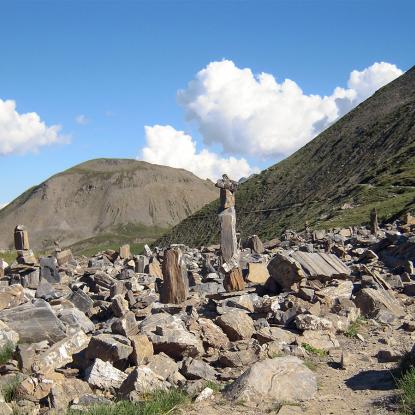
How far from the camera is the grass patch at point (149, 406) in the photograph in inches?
235

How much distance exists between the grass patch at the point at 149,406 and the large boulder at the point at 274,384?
651mm

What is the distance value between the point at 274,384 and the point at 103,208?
599ft

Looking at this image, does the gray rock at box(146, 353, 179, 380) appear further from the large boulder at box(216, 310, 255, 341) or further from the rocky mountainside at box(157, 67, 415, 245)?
the rocky mountainside at box(157, 67, 415, 245)

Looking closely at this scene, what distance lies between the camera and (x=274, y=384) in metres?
6.66

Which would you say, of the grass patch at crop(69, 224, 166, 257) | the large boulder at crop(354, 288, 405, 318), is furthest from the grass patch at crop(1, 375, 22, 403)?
the grass patch at crop(69, 224, 166, 257)

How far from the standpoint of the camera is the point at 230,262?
1673 cm

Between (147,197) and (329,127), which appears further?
(147,197)

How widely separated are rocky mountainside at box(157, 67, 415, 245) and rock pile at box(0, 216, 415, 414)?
23116 millimetres

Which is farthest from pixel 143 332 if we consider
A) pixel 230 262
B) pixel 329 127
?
pixel 329 127

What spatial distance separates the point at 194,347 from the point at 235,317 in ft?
4.13

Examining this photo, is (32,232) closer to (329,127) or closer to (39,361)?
(329,127)

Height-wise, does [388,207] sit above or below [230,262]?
above

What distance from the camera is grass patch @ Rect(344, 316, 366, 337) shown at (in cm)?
945

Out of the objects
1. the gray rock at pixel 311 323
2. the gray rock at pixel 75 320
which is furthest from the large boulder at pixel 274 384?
the gray rock at pixel 75 320
